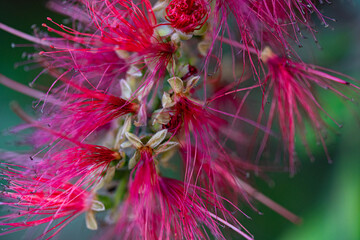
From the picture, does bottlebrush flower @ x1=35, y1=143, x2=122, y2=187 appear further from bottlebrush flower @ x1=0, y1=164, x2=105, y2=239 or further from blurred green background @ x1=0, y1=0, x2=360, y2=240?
blurred green background @ x1=0, y1=0, x2=360, y2=240

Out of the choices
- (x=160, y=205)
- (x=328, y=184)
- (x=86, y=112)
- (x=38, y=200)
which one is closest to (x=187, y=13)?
(x=86, y=112)

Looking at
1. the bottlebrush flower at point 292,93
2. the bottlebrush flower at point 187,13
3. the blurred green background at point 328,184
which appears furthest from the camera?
the blurred green background at point 328,184

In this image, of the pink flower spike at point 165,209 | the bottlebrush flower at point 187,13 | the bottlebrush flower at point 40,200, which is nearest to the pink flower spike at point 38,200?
the bottlebrush flower at point 40,200

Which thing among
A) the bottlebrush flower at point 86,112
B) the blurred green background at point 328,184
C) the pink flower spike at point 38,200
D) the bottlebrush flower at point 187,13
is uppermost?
the bottlebrush flower at point 187,13

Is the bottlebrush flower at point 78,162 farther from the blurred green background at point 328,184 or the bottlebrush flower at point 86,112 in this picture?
the blurred green background at point 328,184

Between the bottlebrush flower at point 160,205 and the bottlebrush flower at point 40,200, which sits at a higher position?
the bottlebrush flower at point 40,200

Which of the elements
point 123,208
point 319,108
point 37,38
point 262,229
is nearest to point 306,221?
point 262,229

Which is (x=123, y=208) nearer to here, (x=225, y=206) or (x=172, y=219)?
(x=172, y=219)
